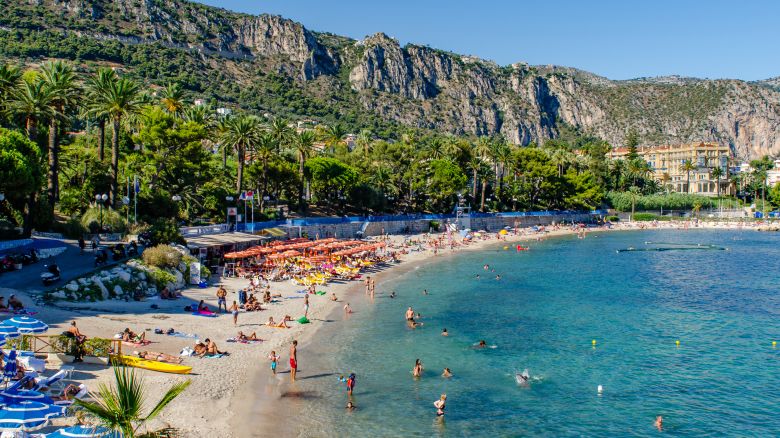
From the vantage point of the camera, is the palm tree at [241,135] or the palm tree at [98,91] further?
the palm tree at [241,135]

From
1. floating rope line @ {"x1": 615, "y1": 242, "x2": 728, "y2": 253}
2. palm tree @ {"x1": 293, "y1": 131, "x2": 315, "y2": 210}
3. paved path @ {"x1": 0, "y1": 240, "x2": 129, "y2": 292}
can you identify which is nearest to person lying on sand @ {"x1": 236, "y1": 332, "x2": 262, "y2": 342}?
paved path @ {"x1": 0, "y1": 240, "x2": 129, "y2": 292}

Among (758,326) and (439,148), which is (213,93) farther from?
(758,326)

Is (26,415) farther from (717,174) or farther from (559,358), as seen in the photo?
(717,174)

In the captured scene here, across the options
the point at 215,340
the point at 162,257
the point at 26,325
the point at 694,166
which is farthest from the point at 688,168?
the point at 26,325

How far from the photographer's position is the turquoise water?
22.2 m

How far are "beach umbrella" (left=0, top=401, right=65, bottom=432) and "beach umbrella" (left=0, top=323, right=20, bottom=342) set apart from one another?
5.88 m

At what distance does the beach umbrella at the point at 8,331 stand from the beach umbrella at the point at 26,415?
5877 millimetres

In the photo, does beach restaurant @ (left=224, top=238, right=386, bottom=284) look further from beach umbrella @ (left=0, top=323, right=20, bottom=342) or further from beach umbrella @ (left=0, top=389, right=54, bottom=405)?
beach umbrella @ (left=0, top=389, right=54, bottom=405)

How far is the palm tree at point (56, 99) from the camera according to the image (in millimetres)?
44188

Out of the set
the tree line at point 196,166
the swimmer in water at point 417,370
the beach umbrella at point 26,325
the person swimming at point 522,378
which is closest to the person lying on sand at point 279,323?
the swimmer in water at point 417,370

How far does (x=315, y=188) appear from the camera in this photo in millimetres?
85812

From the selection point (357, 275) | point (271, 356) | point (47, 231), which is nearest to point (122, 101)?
point (47, 231)

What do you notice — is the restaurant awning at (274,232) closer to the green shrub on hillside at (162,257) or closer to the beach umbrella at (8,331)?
the green shrub on hillside at (162,257)

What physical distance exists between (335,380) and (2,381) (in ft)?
40.2
